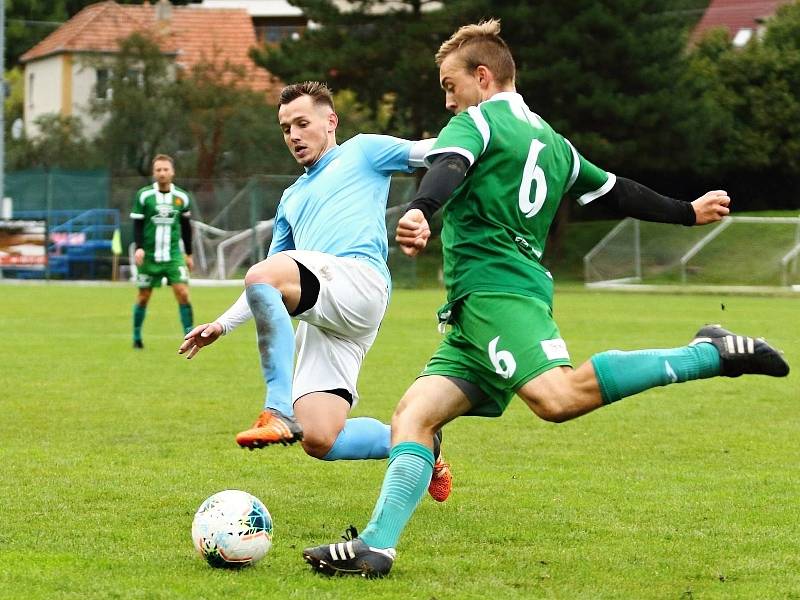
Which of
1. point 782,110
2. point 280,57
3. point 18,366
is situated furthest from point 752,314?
point 782,110

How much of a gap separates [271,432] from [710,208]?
2048 millimetres

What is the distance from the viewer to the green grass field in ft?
16.4

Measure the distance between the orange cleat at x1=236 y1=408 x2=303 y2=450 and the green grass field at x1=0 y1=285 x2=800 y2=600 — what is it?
0.50 metres

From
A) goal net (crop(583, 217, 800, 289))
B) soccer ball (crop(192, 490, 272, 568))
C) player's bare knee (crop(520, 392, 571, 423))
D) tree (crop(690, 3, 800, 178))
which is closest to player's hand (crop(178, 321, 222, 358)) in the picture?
soccer ball (crop(192, 490, 272, 568))

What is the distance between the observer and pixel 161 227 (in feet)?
51.9

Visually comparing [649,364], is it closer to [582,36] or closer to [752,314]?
[752,314]

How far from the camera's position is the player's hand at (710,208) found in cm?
561

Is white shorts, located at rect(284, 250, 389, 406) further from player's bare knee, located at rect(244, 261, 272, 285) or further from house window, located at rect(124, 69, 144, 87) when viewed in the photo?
house window, located at rect(124, 69, 144, 87)

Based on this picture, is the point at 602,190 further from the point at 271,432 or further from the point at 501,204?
the point at 271,432

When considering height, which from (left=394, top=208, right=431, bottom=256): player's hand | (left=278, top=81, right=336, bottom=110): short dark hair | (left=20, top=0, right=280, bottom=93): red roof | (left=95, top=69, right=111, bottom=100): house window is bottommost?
(left=394, top=208, right=431, bottom=256): player's hand

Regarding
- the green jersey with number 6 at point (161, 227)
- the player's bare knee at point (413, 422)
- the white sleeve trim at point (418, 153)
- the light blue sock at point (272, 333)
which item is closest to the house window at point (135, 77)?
the green jersey with number 6 at point (161, 227)

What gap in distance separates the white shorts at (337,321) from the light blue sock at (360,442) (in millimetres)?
178

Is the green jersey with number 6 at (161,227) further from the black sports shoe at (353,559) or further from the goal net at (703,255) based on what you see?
the goal net at (703,255)

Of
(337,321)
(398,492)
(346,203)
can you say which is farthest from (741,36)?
(398,492)
